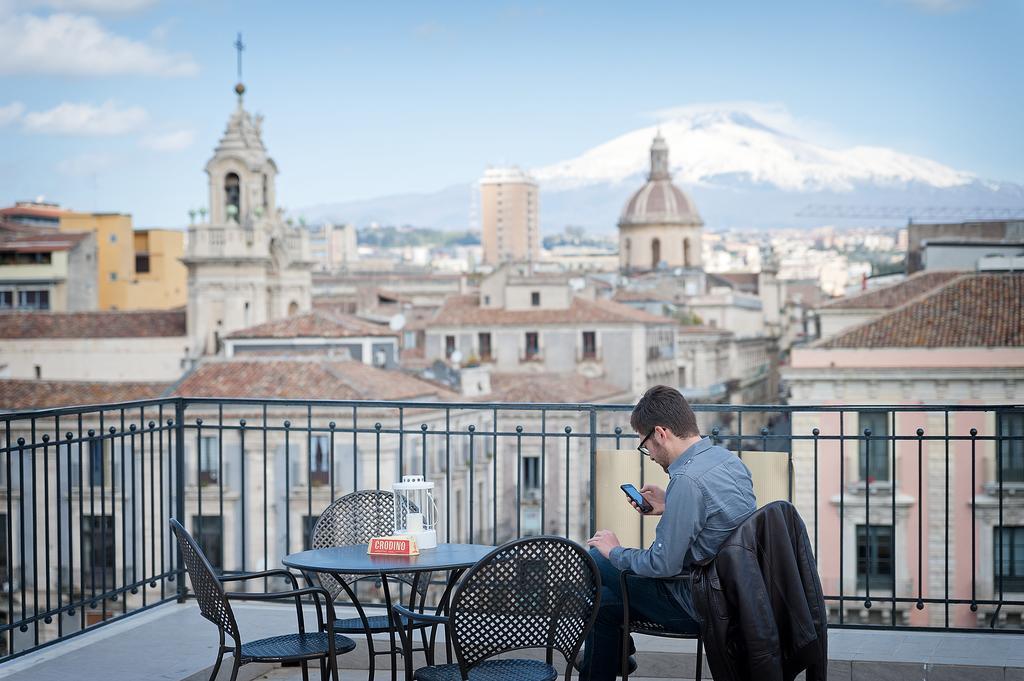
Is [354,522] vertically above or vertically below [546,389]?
above

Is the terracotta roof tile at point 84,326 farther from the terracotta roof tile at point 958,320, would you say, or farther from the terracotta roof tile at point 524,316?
the terracotta roof tile at point 958,320

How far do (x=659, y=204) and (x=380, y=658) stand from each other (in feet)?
408

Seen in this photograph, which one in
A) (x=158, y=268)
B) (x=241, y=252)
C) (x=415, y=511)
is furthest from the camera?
(x=158, y=268)

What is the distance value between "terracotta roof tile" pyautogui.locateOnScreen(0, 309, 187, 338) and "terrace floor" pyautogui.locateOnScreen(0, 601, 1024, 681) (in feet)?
206

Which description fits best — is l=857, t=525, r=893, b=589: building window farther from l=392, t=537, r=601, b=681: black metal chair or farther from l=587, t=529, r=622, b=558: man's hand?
l=392, t=537, r=601, b=681: black metal chair

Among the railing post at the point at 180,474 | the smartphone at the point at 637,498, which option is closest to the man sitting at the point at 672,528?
the smartphone at the point at 637,498

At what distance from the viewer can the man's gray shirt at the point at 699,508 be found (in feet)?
14.9

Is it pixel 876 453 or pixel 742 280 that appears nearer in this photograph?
pixel 876 453

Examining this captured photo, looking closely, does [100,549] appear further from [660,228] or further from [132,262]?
[660,228]

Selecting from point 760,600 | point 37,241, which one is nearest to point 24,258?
point 37,241

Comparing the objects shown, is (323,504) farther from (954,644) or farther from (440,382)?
(954,644)

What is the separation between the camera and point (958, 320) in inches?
1293

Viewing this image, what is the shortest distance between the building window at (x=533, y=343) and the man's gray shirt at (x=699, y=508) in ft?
203

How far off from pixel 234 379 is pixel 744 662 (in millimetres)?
39876
